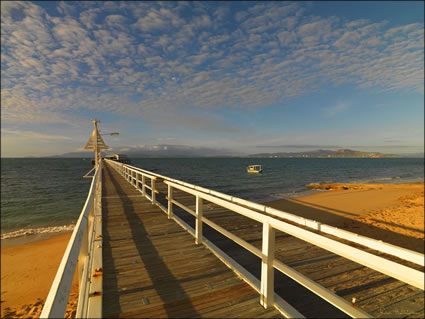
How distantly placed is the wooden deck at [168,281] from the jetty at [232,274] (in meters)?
0.01

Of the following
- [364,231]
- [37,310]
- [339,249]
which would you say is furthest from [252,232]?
[364,231]

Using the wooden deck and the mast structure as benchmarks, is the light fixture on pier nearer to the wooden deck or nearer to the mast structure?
the mast structure

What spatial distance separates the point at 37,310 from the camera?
648 cm

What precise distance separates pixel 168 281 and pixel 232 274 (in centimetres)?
102

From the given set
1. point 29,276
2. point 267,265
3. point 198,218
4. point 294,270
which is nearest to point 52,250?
point 29,276

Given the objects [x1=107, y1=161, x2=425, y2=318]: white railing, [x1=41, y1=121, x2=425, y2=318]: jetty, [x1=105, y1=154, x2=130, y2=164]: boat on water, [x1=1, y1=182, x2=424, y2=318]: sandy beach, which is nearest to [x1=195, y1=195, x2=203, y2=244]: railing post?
[x1=41, y1=121, x2=425, y2=318]: jetty

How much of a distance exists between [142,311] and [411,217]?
17.0m

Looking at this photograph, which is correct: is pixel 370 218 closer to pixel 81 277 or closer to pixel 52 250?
pixel 81 277

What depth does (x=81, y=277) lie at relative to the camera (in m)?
2.66

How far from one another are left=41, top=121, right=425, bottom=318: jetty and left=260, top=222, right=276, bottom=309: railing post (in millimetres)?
13

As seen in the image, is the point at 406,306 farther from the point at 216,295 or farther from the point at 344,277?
the point at 216,295

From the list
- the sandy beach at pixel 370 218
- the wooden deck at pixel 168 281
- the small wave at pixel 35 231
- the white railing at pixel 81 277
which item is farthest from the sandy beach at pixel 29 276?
the sandy beach at pixel 370 218

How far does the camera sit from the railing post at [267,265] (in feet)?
8.30

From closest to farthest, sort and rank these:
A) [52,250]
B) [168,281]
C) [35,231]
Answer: [168,281]
[52,250]
[35,231]
